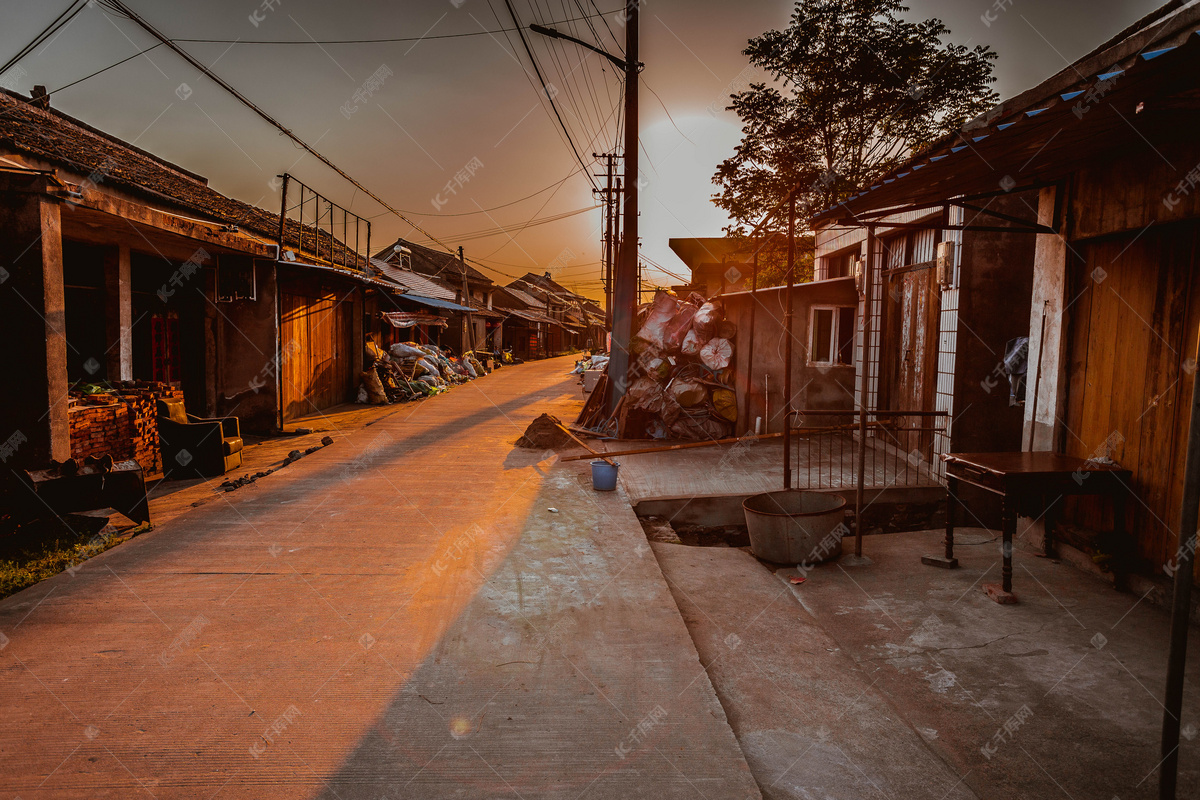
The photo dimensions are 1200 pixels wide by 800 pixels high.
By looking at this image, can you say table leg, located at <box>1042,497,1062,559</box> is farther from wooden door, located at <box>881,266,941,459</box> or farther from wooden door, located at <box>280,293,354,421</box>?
wooden door, located at <box>280,293,354,421</box>

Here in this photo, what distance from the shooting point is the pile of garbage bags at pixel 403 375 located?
16.6 m

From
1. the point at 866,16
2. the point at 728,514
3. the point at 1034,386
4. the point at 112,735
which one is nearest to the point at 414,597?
the point at 112,735

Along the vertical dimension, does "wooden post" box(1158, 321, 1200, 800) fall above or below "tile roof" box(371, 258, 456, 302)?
below

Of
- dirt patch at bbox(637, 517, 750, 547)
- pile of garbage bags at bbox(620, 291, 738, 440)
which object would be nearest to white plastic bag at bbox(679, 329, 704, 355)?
pile of garbage bags at bbox(620, 291, 738, 440)

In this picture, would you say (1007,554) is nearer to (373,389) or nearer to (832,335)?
(832,335)

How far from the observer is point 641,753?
276cm

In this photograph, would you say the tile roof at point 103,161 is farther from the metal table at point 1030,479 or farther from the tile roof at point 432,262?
the tile roof at point 432,262

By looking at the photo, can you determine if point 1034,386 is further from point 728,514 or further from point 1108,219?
point 728,514

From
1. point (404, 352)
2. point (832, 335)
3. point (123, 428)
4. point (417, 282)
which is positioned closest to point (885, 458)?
point (832, 335)

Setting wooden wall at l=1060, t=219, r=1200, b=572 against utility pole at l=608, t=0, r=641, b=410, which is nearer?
wooden wall at l=1060, t=219, r=1200, b=572

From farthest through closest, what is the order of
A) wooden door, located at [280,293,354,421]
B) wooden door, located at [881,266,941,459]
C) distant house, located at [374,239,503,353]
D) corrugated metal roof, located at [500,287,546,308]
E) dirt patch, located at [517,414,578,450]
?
1. corrugated metal roof, located at [500,287,546,308]
2. distant house, located at [374,239,503,353]
3. wooden door, located at [280,293,354,421]
4. dirt patch, located at [517,414,578,450]
5. wooden door, located at [881,266,941,459]

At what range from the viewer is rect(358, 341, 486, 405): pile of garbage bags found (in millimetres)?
16578

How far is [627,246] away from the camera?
12312 millimetres

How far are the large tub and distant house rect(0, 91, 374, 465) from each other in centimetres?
664
